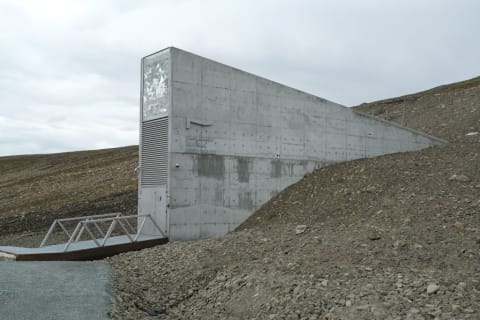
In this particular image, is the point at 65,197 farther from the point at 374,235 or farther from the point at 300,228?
the point at 374,235

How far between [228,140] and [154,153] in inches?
102

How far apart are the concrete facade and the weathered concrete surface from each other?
161 inches

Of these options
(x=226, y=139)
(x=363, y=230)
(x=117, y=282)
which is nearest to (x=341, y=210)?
(x=363, y=230)

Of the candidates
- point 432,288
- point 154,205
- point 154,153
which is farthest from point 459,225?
point 154,153

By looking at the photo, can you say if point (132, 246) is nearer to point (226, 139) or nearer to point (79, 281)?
point (79, 281)

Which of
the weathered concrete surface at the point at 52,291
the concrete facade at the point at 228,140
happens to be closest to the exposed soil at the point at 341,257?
the weathered concrete surface at the point at 52,291

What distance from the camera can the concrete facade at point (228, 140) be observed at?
1537 centimetres

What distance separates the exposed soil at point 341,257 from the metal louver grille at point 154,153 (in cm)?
256

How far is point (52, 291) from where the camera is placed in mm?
9844

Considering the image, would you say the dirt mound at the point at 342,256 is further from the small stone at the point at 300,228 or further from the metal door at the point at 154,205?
the metal door at the point at 154,205

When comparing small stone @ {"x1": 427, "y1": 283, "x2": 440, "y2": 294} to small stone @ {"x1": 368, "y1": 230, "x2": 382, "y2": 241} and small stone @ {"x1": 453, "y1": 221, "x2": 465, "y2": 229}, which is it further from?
small stone @ {"x1": 453, "y1": 221, "x2": 465, "y2": 229}

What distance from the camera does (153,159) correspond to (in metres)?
16.0

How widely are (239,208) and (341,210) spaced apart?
11.7 feet

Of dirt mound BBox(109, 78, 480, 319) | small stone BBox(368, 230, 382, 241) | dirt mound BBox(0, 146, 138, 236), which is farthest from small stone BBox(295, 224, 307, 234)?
dirt mound BBox(0, 146, 138, 236)
